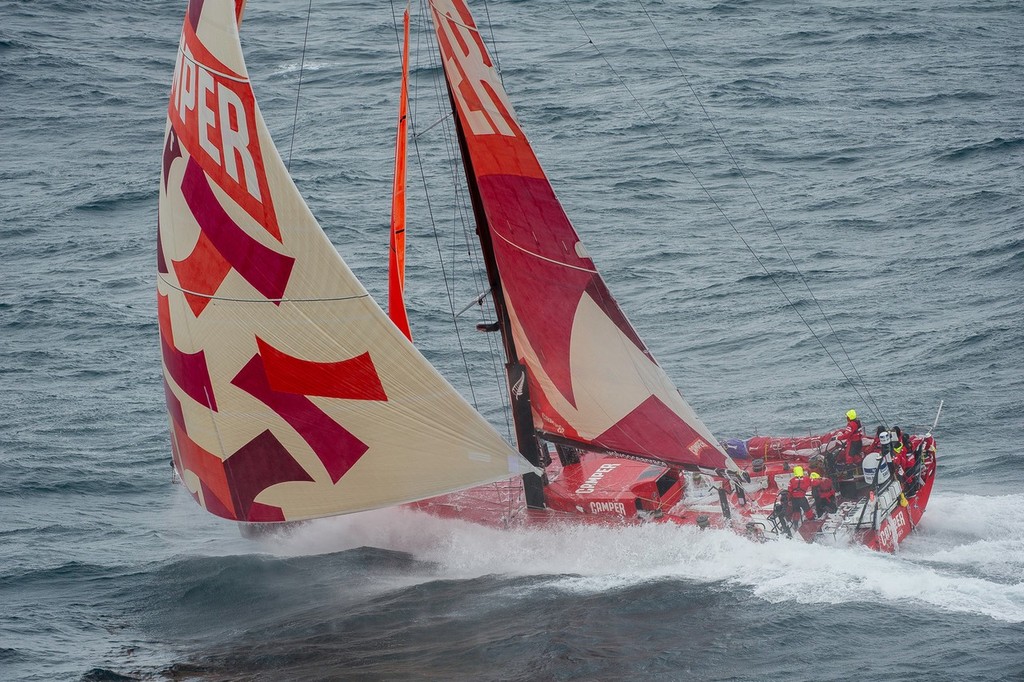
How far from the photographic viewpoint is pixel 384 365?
15.4 metres

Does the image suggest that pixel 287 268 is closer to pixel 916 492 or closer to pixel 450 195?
pixel 916 492

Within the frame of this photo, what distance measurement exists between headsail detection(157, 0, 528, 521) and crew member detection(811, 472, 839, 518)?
5.39 metres

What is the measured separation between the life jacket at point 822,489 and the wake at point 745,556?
4.09 ft

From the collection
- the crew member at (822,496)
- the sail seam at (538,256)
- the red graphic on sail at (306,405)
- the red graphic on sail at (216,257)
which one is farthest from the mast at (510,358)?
the crew member at (822,496)

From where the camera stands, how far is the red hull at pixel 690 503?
1847cm

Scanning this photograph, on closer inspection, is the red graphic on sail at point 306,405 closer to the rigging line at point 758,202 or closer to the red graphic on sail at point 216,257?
the red graphic on sail at point 216,257

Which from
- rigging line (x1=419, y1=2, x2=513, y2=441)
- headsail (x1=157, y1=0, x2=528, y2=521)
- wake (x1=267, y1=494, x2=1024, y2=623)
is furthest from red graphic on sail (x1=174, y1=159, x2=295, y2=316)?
wake (x1=267, y1=494, x2=1024, y2=623)

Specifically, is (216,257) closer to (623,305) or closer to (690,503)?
(690,503)

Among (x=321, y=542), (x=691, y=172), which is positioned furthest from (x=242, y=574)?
(x=691, y=172)

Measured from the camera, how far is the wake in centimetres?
1659

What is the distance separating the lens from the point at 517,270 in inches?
706

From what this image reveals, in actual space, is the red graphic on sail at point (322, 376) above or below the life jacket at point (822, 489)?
above

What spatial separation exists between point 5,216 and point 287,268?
74.8 feet

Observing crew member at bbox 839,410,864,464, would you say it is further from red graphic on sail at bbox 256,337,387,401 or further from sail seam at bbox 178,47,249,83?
sail seam at bbox 178,47,249,83
